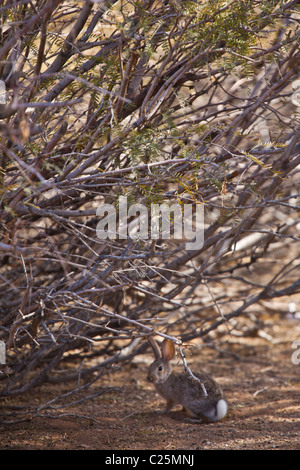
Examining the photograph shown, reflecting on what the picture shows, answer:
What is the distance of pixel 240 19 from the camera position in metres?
3.56

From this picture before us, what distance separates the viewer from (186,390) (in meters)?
4.73

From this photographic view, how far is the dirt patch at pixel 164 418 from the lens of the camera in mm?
3889

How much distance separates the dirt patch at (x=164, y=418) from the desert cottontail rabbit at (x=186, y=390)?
122mm

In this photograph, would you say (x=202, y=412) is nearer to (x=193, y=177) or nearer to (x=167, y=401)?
(x=167, y=401)

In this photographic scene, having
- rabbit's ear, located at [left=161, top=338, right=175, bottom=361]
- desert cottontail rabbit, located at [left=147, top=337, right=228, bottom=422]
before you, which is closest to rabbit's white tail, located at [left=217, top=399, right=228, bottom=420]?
desert cottontail rabbit, located at [left=147, top=337, right=228, bottom=422]

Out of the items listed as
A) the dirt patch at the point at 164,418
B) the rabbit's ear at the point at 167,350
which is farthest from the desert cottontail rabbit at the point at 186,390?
the dirt patch at the point at 164,418

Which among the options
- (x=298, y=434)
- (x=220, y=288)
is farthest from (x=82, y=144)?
(x=220, y=288)

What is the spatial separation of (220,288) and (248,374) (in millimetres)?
1493

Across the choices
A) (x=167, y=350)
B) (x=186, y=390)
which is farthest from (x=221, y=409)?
(x=167, y=350)

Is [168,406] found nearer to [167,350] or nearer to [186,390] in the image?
[186,390]

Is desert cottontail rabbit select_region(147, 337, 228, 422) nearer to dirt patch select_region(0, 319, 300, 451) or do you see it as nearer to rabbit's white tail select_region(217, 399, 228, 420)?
rabbit's white tail select_region(217, 399, 228, 420)

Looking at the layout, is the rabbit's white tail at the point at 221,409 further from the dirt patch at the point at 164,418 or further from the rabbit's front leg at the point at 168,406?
the rabbit's front leg at the point at 168,406

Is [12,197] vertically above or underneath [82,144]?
underneath

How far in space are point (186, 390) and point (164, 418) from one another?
316 mm
